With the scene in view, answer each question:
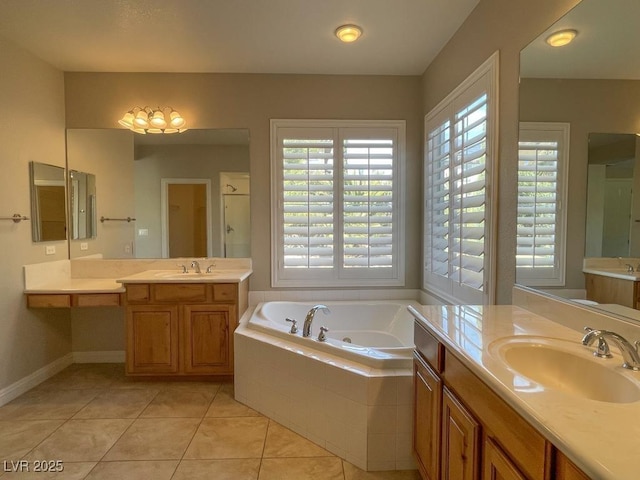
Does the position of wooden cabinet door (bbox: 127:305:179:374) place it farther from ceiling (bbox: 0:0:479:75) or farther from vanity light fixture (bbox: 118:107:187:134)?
ceiling (bbox: 0:0:479:75)

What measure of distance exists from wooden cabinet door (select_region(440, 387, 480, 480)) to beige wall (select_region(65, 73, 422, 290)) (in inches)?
85.8

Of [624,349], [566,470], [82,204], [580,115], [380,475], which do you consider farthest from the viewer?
[82,204]

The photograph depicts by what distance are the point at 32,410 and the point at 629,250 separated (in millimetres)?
3523

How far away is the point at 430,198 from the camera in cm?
294

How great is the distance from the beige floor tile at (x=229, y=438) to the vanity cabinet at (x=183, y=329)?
1.86 feet

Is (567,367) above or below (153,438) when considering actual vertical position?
above

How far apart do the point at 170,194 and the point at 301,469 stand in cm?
254

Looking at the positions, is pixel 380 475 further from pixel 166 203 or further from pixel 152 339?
pixel 166 203

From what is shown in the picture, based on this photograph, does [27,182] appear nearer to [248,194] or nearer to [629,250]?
[248,194]

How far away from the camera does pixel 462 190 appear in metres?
2.33

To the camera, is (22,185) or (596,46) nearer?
(596,46)

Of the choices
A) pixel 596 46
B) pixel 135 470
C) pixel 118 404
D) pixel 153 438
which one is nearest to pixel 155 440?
pixel 153 438

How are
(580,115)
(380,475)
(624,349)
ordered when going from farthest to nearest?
(380,475), (580,115), (624,349)

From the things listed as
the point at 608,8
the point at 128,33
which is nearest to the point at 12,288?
the point at 128,33
